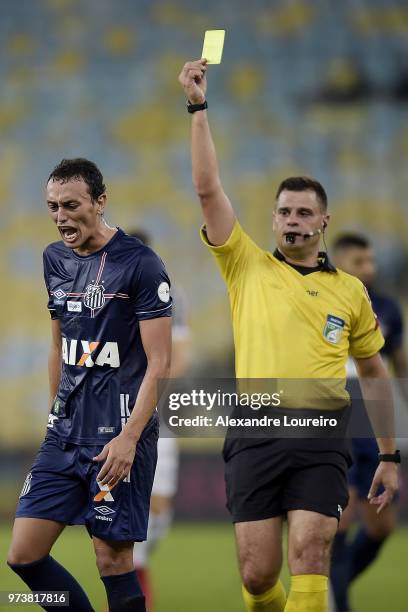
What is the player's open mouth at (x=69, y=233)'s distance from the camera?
4.38 m

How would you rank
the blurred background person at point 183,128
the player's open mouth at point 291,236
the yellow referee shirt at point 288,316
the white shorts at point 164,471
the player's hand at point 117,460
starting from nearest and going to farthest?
the player's hand at point 117,460
the yellow referee shirt at point 288,316
the player's open mouth at point 291,236
the white shorts at point 164,471
the blurred background person at point 183,128

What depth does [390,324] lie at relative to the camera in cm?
659

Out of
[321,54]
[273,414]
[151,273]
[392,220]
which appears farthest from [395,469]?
[321,54]

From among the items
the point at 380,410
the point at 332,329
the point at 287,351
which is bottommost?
the point at 380,410

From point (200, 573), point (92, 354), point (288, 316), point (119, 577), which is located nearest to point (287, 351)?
point (288, 316)

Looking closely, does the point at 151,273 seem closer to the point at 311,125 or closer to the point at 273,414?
the point at 273,414

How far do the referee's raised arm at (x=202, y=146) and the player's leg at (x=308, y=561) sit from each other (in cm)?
126

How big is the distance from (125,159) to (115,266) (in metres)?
9.12

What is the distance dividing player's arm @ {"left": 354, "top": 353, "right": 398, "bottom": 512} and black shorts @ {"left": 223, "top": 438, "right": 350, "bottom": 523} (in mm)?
363

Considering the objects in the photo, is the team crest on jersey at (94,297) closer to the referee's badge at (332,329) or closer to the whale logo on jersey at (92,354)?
the whale logo on jersey at (92,354)

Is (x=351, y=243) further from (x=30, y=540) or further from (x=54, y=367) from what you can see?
(x=30, y=540)

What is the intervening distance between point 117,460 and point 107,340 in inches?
19.4

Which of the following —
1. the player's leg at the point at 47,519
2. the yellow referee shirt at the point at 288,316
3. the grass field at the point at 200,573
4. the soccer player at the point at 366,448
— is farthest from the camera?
the grass field at the point at 200,573

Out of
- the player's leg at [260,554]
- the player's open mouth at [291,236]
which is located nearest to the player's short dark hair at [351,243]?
the player's open mouth at [291,236]
